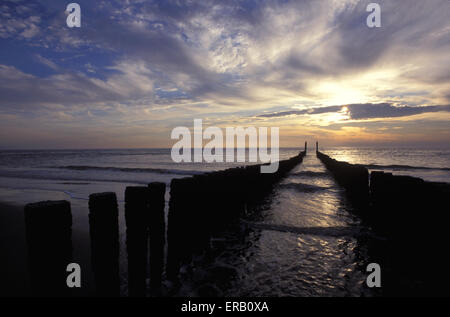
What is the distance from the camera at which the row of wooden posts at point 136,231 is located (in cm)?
219

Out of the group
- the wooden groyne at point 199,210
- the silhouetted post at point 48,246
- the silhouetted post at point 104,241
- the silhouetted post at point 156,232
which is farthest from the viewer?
the wooden groyne at point 199,210

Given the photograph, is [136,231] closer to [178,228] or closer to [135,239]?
[135,239]

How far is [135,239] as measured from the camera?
3.29 m

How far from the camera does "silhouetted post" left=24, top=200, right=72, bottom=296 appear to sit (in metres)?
2.15

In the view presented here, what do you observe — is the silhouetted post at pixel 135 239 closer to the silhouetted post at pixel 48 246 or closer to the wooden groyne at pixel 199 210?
the wooden groyne at pixel 199 210

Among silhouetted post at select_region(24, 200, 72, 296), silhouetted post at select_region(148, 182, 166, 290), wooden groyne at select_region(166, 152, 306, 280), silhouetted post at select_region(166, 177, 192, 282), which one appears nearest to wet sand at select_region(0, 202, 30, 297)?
silhouetted post at select_region(148, 182, 166, 290)

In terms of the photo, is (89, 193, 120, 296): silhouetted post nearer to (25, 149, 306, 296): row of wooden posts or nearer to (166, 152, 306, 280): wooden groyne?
(25, 149, 306, 296): row of wooden posts

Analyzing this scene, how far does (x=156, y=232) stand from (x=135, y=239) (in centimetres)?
39

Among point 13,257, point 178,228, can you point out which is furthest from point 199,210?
point 13,257

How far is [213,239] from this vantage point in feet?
18.1

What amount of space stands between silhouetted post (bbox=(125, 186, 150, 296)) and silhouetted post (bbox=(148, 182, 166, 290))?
0.26m

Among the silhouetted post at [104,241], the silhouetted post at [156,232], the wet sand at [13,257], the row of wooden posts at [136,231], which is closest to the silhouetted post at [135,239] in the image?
the row of wooden posts at [136,231]
